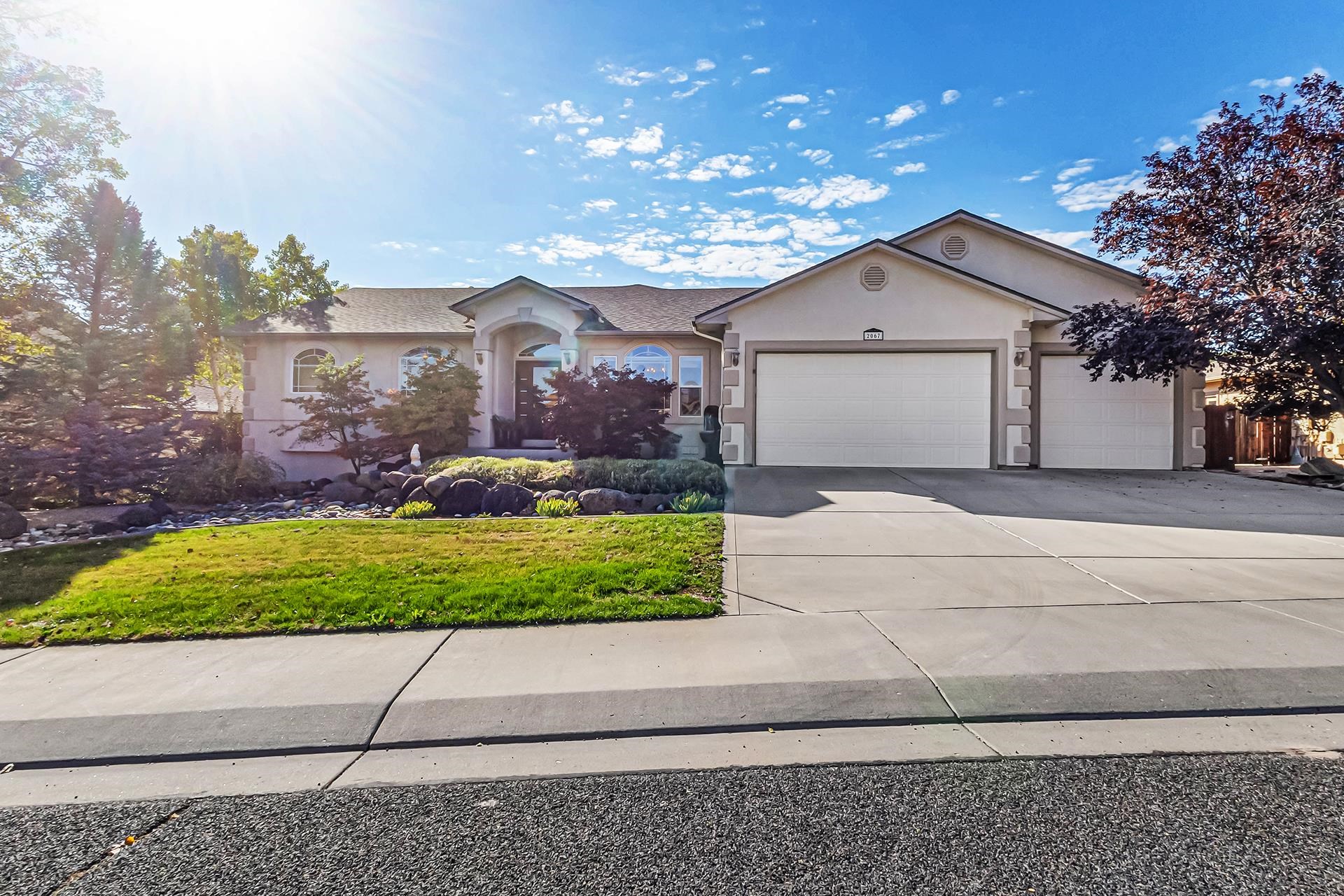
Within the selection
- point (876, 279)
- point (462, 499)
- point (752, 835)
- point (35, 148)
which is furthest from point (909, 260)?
point (35, 148)

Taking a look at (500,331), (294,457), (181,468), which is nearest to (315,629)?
(181,468)

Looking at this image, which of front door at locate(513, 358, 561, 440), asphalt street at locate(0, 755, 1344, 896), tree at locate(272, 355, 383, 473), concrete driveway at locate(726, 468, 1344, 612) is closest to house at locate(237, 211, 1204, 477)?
concrete driveway at locate(726, 468, 1344, 612)

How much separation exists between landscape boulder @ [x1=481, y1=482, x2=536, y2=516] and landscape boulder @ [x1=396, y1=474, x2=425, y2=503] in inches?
60.6

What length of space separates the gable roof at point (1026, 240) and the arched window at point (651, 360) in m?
6.11

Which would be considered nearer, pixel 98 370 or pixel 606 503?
pixel 606 503

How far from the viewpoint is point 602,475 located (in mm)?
12047

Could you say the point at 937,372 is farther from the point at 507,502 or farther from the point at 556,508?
the point at 507,502

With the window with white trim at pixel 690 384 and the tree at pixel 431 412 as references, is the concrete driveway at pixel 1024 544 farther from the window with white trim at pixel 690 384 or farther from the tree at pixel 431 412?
the tree at pixel 431 412

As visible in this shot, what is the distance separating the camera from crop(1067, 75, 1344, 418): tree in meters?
11.1

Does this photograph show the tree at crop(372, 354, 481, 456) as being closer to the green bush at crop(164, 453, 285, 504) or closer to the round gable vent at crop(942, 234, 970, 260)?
the green bush at crop(164, 453, 285, 504)

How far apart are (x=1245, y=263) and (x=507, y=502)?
14.0 m

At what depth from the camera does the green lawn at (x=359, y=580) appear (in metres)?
5.16

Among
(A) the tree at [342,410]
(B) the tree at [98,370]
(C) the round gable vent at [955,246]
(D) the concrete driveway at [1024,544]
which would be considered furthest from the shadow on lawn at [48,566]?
(C) the round gable vent at [955,246]

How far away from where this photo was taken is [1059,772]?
10.0 ft
